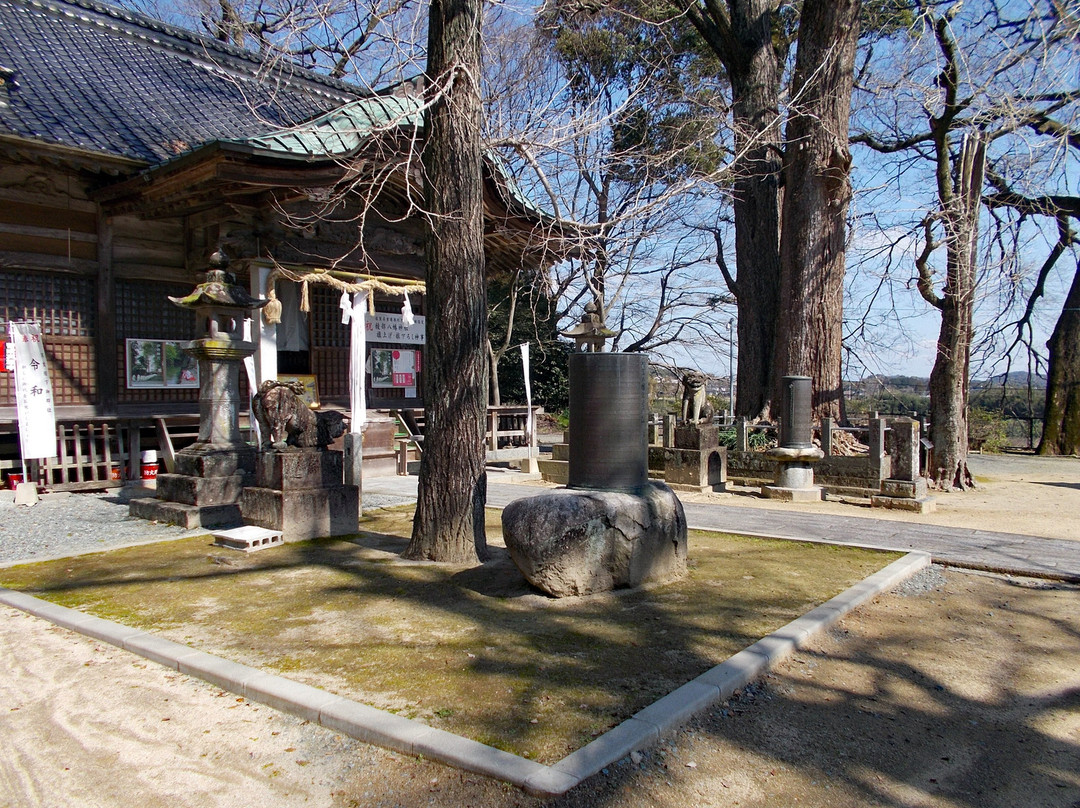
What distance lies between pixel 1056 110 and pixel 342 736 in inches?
554

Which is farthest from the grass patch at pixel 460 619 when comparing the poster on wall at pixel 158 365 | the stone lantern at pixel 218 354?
the poster on wall at pixel 158 365

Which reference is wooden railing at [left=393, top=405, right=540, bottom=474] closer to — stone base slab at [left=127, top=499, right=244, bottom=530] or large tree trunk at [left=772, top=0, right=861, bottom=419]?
stone base slab at [left=127, top=499, right=244, bottom=530]

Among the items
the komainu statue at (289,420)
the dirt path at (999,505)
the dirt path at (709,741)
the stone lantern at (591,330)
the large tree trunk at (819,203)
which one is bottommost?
the dirt path at (999,505)

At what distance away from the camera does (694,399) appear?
1181 centimetres

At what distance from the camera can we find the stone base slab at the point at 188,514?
26.1 ft

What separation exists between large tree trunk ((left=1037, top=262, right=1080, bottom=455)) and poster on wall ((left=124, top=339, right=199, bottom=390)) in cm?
2002

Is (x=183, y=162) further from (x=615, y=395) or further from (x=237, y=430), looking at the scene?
(x=615, y=395)

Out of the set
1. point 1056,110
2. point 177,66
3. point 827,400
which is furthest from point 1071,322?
point 177,66

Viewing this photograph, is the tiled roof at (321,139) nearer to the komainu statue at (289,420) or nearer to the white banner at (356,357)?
the white banner at (356,357)

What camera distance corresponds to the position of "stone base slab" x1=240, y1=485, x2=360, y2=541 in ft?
23.3

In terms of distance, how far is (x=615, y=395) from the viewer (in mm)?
5598

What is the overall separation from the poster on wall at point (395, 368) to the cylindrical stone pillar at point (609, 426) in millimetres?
8914

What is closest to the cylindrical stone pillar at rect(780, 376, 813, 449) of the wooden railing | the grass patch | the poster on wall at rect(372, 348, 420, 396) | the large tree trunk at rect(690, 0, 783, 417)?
the large tree trunk at rect(690, 0, 783, 417)

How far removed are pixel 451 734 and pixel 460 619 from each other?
65.5 inches
